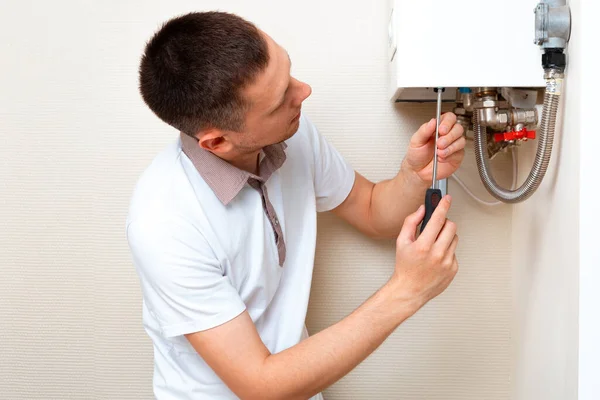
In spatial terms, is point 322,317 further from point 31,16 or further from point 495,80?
point 31,16

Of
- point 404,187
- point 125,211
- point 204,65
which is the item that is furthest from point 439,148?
point 125,211

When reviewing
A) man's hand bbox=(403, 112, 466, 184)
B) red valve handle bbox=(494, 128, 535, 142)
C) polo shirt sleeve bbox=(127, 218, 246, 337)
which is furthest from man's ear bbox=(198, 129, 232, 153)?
red valve handle bbox=(494, 128, 535, 142)

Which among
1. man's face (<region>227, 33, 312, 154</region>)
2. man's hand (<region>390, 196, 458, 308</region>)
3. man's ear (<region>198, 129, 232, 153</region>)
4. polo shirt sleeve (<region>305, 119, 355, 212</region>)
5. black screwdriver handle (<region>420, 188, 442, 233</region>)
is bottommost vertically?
man's hand (<region>390, 196, 458, 308</region>)

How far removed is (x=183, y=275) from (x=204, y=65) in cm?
33

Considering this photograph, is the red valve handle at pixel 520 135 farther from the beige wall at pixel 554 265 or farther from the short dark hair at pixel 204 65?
the short dark hair at pixel 204 65

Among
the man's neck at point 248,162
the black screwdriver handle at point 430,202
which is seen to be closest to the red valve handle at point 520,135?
the black screwdriver handle at point 430,202

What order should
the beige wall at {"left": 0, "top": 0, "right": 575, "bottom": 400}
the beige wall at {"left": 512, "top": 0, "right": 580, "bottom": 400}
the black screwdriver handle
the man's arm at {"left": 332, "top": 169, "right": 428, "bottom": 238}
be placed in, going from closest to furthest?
the beige wall at {"left": 512, "top": 0, "right": 580, "bottom": 400} → the black screwdriver handle → the man's arm at {"left": 332, "top": 169, "right": 428, "bottom": 238} → the beige wall at {"left": 0, "top": 0, "right": 575, "bottom": 400}

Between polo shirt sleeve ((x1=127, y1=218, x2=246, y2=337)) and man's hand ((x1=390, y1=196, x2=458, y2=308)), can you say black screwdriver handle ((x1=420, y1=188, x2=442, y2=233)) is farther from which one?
polo shirt sleeve ((x1=127, y1=218, x2=246, y2=337))

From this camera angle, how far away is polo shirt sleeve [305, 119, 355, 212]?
1286 mm

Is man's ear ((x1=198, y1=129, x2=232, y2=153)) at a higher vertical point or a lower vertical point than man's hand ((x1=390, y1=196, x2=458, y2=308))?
higher

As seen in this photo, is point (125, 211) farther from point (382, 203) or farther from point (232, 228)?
point (382, 203)

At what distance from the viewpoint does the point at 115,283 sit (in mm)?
1492

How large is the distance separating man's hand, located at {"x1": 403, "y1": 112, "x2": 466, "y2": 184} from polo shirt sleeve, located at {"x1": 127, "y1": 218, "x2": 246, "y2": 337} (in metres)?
0.42

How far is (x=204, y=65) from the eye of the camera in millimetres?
986
